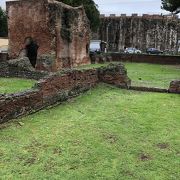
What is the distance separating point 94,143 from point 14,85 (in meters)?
8.17

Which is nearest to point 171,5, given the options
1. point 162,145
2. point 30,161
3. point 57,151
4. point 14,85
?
point 14,85

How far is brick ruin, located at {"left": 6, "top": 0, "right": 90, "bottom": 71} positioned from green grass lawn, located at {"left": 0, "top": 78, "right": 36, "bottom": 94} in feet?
16.3

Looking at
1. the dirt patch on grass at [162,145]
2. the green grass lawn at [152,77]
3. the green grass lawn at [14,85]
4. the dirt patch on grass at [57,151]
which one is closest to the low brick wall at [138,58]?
the green grass lawn at [152,77]

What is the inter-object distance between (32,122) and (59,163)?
2713 millimetres

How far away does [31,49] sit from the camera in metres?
23.4

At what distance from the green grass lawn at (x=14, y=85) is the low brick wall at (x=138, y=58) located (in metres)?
13.3

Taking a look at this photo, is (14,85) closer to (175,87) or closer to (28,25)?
(175,87)

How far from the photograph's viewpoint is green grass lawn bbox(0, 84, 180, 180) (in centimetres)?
616

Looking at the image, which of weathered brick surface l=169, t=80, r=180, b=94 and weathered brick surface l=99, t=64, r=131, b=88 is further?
weathered brick surface l=99, t=64, r=131, b=88

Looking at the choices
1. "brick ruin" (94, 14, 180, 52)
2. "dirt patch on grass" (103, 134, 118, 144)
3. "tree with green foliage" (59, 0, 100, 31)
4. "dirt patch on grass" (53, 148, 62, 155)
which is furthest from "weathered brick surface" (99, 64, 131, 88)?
"brick ruin" (94, 14, 180, 52)

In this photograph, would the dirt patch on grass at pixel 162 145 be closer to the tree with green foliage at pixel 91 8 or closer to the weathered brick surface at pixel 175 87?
the weathered brick surface at pixel 175 87

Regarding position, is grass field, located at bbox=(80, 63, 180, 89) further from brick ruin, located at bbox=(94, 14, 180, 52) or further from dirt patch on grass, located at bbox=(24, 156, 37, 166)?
brick ruin, located at bbox=(94, 14, 180, 52)

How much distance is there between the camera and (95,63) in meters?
28.9

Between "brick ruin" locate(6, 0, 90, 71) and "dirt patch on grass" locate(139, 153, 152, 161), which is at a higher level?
"brick ruin" locate(6, 0, 90, 71)
